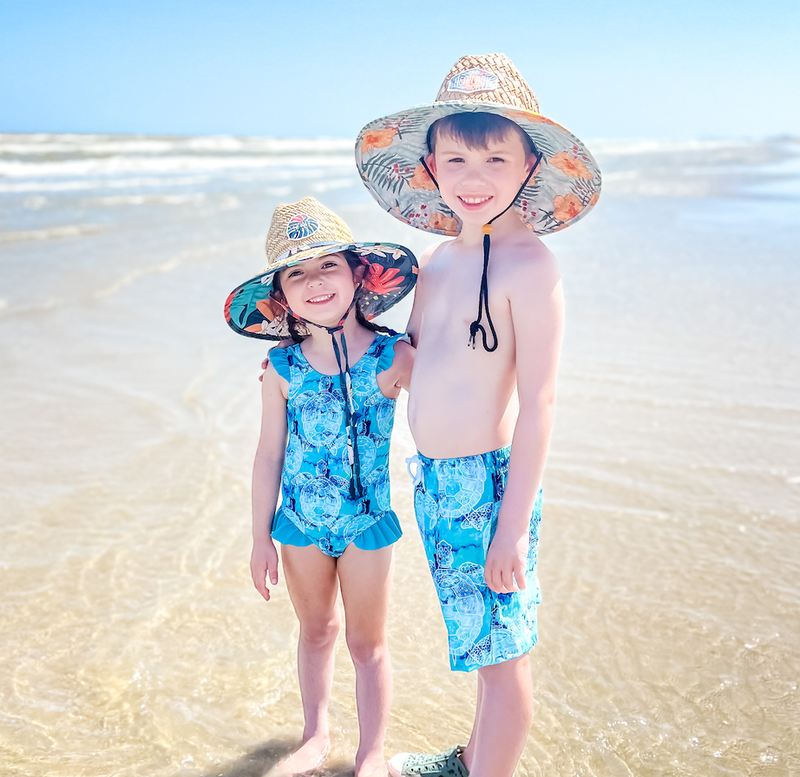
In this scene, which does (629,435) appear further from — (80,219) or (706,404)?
(80,219)

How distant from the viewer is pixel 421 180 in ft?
7.15

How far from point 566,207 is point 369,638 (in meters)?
1.24

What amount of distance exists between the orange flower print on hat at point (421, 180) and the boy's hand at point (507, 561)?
0.97 metres

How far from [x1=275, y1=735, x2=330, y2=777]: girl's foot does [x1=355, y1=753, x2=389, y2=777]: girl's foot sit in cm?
14

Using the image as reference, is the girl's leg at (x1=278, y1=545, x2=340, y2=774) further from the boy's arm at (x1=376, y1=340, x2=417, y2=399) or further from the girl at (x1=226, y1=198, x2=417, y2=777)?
the boy's arm at (x1=376, y1=340, x2=417, y2=399)

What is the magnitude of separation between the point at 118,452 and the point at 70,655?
5.02 feet

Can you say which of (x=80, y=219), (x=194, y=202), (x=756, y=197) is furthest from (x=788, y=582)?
(x=756, y=197)

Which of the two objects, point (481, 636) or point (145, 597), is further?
point (145, 597)

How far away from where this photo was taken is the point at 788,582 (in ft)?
9.64

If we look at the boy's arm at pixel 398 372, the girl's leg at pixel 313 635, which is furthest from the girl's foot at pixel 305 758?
the boy's arm at pixel 398 372

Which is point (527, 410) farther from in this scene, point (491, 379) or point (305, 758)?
point (305, 758)

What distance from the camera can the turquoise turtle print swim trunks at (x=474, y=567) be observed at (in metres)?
1.84

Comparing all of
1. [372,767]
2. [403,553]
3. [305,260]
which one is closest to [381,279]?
A: [305,260]

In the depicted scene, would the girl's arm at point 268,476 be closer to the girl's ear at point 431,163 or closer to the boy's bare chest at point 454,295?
the boy's bare chest at point 454,295
